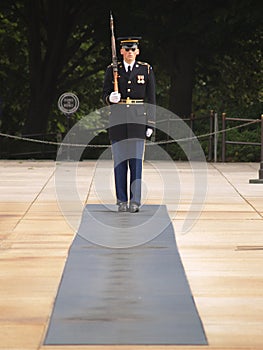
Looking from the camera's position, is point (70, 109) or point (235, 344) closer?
point (235, 344)

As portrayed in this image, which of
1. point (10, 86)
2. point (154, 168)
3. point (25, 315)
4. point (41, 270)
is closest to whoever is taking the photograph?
point (25, 315)

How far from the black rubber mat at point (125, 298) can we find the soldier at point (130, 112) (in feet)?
8.44

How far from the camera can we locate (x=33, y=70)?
46438mm

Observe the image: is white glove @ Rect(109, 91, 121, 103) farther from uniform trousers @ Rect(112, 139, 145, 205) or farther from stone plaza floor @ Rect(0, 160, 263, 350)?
stone plaza floor @ Rect(0, 160, 263, 350)

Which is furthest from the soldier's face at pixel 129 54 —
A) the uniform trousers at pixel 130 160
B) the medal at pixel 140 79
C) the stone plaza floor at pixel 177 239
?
the stone plaza floor at pixel 177 239

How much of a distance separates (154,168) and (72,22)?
20024mm

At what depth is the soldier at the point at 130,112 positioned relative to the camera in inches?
616

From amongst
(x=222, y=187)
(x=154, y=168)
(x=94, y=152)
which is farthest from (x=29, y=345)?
(x=94, y=152)

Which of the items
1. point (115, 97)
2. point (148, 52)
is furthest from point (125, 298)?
point (148, 52)

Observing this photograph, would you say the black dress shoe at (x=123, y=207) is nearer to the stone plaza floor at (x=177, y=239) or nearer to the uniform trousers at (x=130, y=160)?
the uniform trousers at (x=130, y=160)

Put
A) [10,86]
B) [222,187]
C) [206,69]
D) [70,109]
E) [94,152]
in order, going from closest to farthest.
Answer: [222,187]
[70,109]
[94,152]
[206,69]
[10,86]

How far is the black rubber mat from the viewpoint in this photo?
7.89 meters

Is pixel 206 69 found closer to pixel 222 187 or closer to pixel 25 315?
pixel 222 187

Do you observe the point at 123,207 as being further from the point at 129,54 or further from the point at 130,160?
the point at 129,54
